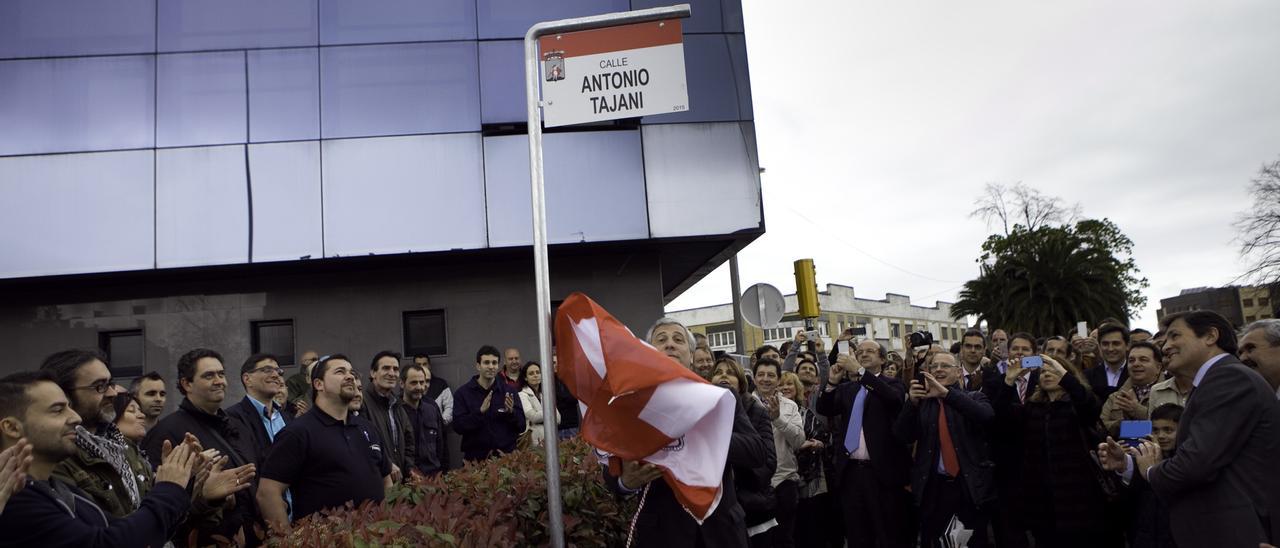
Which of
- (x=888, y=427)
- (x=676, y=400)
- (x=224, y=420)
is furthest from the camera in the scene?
(x=888, y=427)

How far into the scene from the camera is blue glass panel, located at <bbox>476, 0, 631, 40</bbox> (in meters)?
14.8

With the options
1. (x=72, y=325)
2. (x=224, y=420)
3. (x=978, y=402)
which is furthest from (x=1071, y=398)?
(x=72, y=325)

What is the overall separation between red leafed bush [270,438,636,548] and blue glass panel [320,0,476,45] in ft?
32.2

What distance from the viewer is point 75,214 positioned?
13.8 metres

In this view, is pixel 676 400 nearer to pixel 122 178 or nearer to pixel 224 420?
pixel 224 420

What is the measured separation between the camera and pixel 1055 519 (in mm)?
7664

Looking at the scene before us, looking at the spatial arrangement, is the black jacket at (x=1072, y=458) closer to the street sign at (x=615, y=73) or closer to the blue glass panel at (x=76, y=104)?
the street sign at (x=615, y=73)

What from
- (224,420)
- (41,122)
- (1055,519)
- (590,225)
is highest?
(41,122)

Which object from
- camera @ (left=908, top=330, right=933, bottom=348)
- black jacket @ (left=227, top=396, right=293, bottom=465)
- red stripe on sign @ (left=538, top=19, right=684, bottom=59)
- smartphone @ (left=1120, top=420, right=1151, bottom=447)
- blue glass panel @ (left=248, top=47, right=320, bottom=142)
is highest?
blue glass panel @ (left=248, top=47, right=320, bottom=142)

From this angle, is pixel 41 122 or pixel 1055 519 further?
pixel 41 122

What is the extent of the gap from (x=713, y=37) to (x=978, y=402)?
28.3 ft

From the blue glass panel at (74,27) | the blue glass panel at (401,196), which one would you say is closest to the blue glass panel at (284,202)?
the blue glass panel at (401,196)

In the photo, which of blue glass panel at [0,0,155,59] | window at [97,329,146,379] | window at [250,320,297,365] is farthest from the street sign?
window at [97,329,146,379]

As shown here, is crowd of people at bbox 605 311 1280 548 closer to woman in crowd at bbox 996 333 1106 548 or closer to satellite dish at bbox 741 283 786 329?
woman in crowd at bbox 996 333 1106 548
